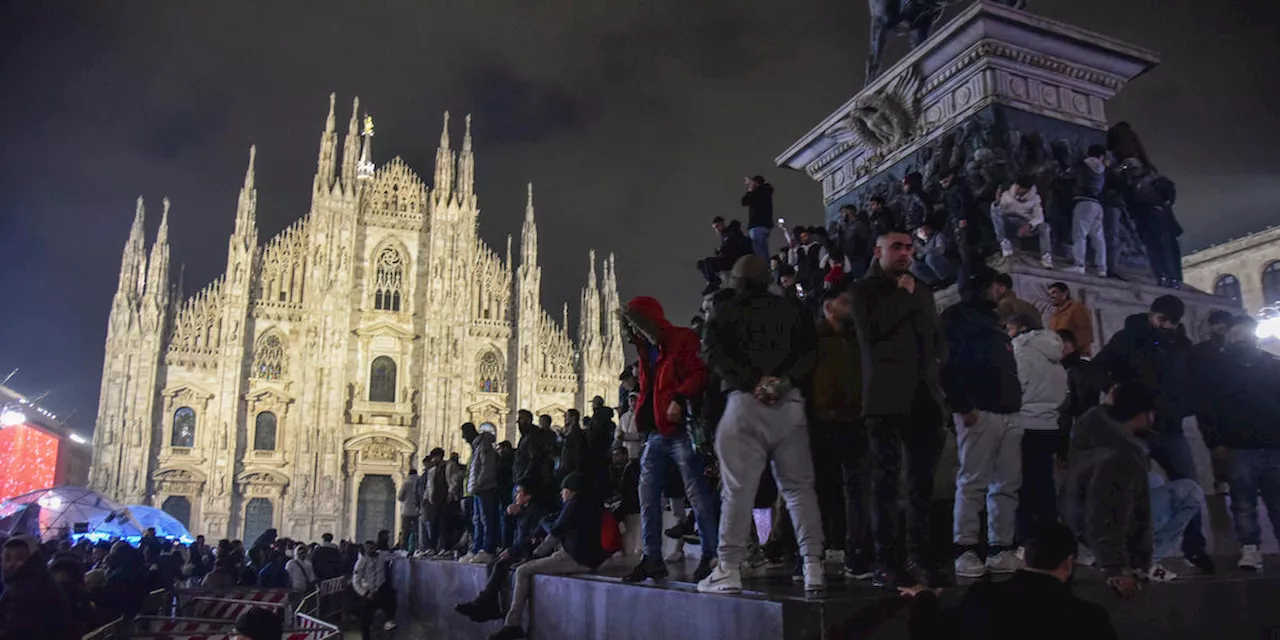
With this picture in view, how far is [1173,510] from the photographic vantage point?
5156mm

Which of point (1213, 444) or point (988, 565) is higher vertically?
point (1213, 444)

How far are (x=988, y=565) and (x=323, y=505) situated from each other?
3283cm

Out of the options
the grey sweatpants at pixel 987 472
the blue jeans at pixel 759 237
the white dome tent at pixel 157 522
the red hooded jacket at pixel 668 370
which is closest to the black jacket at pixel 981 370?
the grey sweatpants at pixel 987 472

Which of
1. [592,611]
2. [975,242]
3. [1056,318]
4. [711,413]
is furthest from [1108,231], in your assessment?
[592,611]

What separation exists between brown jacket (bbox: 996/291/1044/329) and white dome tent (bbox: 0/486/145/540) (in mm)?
19723

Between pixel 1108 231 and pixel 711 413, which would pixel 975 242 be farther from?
pixel 711 413

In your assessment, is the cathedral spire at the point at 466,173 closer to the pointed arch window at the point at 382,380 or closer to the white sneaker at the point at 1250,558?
the pointed arch window at the point at 382,380

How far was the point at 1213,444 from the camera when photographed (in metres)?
5.16

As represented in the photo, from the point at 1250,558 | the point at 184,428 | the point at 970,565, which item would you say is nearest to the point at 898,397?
the point at 970,565

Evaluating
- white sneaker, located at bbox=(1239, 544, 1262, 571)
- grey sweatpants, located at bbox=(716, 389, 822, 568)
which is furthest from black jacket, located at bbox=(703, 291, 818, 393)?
white sneaker, located at bbox=(1239, 544, 1262, 571)

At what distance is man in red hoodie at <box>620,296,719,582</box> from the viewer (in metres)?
4.70

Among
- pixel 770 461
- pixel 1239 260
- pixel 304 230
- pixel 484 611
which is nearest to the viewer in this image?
pixel 770 461

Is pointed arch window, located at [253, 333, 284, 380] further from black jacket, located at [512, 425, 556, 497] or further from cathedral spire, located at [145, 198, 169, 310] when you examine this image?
black jacket, located at [512, 425, 556, 497]

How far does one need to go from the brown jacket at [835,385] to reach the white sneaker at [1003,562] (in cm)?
105
